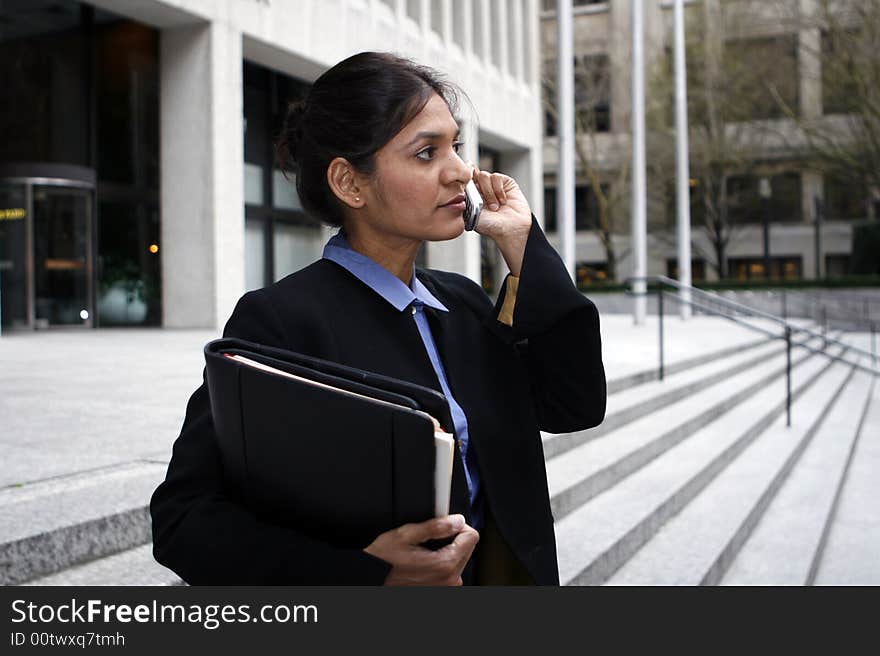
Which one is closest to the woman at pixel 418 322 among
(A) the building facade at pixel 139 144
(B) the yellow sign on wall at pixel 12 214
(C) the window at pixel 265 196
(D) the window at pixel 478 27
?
(A) the building facade at pixel 139 144

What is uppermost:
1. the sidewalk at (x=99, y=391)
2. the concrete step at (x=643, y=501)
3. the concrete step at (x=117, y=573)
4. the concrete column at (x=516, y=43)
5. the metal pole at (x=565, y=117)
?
the concrete column at (x=516, y=43)

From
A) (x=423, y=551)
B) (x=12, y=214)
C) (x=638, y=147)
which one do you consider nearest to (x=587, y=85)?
(x=638, y=147)

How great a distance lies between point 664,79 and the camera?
1359 inches

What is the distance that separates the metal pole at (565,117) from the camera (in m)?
15.9

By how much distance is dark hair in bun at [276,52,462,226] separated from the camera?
55.9 inches

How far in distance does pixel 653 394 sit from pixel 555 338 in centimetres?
708

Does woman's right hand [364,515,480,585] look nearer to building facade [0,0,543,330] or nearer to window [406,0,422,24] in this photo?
building facade [0,0,543,330]

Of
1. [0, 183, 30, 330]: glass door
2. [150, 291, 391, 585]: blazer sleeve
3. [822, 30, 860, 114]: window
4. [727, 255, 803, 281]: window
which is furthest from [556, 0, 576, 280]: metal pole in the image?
[727, 255, 803, 281]: window

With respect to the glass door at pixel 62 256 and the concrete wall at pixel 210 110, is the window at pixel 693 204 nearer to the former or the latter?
the concrete wall at pixel 210 110

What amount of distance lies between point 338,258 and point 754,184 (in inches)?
1602

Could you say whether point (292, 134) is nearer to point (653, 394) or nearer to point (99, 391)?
point (99, 391)

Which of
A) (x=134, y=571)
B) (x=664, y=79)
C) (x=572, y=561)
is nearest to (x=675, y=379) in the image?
(x=572, y=561)

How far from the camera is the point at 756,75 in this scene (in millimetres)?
32750

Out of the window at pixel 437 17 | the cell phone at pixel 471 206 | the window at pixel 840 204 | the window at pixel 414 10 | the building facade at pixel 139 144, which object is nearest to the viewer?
the cell phone at pixel 471 206
